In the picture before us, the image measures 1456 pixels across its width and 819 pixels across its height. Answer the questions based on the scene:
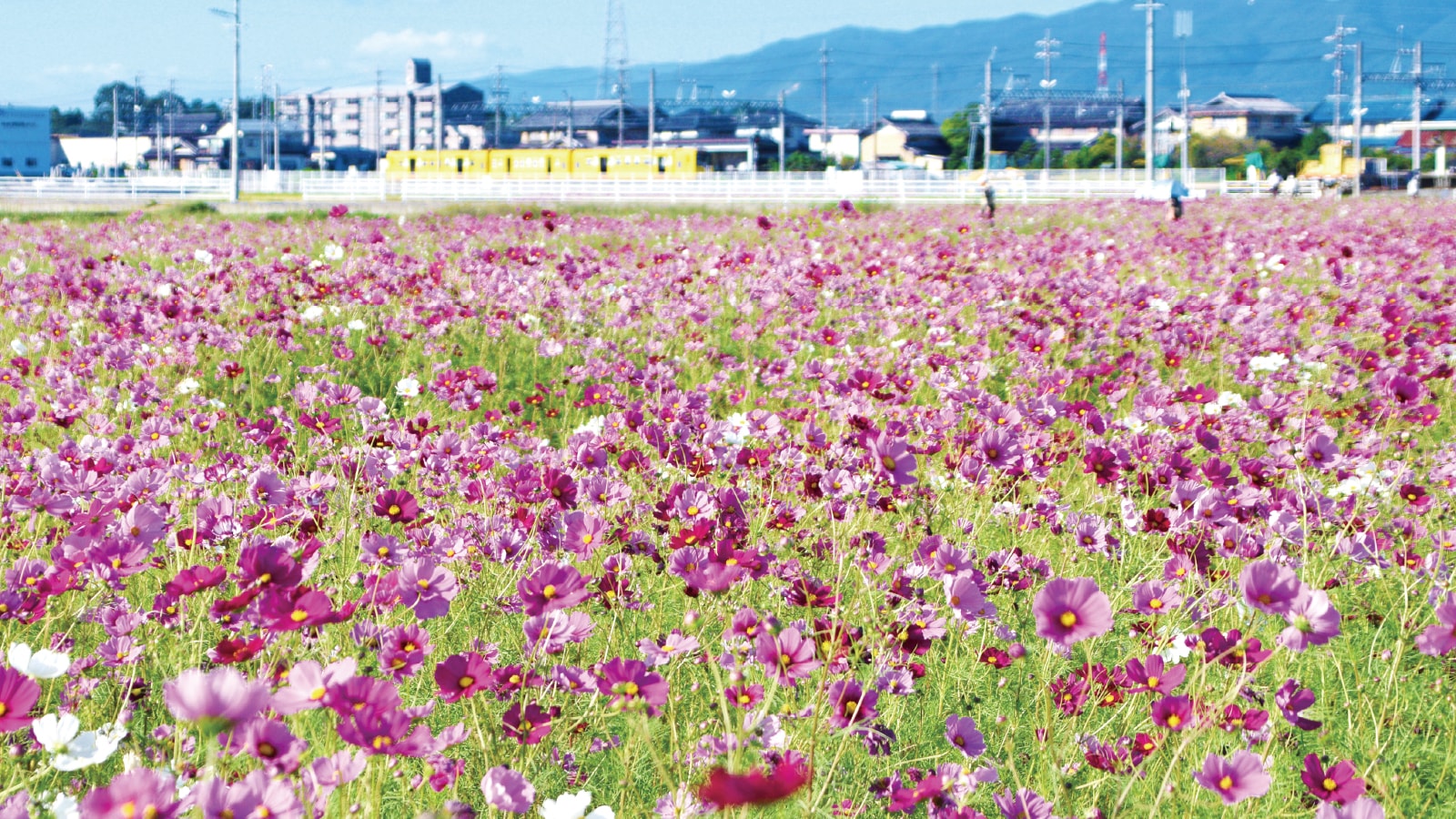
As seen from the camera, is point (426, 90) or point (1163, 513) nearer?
point (1163, 513)

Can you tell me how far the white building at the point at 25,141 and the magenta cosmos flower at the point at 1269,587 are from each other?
10458 centimetres

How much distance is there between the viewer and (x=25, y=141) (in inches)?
3688

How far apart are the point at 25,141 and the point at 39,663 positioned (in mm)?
108343

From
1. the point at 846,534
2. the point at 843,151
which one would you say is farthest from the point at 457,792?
the point at 843,151

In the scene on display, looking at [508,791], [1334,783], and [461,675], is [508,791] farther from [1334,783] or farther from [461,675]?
[1334,783]

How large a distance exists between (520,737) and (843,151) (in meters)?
101

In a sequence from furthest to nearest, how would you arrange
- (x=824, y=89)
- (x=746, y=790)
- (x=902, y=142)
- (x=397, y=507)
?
(x=902, y=142), (x=824, y=89), (x=397, y=507), (x=746, y=790)

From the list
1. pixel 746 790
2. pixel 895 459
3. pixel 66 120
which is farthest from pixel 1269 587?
pixel 66 120

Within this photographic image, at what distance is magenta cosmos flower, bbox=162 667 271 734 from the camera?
101cm

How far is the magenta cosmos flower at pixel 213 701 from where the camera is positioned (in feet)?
3.32

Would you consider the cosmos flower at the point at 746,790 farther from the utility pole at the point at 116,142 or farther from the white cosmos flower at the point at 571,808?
the utility pole at the point at 116,142

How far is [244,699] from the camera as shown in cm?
103

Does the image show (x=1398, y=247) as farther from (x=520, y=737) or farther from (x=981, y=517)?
(x=520, y=737)

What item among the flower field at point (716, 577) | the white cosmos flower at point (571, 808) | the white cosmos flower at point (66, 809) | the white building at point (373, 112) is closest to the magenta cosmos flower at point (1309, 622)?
the flower field at point (716, 577)
